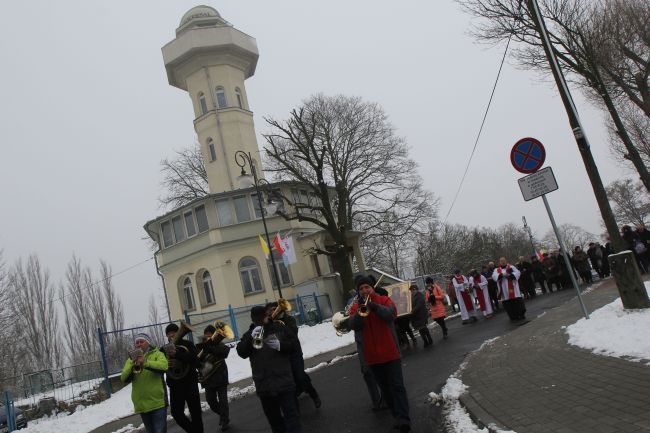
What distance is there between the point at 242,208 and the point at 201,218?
2.61m

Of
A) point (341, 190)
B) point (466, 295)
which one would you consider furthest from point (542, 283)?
point (341, 190)

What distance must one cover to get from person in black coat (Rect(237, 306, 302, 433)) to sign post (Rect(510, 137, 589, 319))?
5.99 meters

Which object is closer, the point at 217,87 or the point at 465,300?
the point at 465,300

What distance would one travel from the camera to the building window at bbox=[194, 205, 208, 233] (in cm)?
3121

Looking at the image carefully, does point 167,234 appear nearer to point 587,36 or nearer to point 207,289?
point 207,289

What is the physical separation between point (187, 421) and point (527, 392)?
4.91 m

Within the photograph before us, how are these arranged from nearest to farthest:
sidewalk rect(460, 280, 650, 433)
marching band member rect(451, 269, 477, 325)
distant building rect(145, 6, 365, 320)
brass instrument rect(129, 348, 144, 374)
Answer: sidewalk rect(460, 280, 650, 433) < brass instrument rect(129, 348, 144, 374) < marching band member rect(451, 269, 477, 325) < distant building rect(145, 6, 365, 320)

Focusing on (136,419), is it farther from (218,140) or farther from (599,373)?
(218,140)

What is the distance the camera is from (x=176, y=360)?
305 inches

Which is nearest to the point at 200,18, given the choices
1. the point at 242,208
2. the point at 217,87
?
the point at 217,87

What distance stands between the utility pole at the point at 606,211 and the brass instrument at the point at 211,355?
649 centimetres

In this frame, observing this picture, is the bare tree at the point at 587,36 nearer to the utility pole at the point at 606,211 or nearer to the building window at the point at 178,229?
the utility pole at the point at 606,211

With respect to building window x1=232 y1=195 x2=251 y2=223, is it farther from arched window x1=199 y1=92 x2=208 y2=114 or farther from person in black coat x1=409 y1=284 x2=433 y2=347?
person in black coat x1=409 y1=284 x2=433 y2=347

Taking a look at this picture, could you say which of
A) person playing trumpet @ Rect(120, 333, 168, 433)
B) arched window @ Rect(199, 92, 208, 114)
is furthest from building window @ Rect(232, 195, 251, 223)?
person playing trumpet @ Rect(120, 333, 168, 433)
